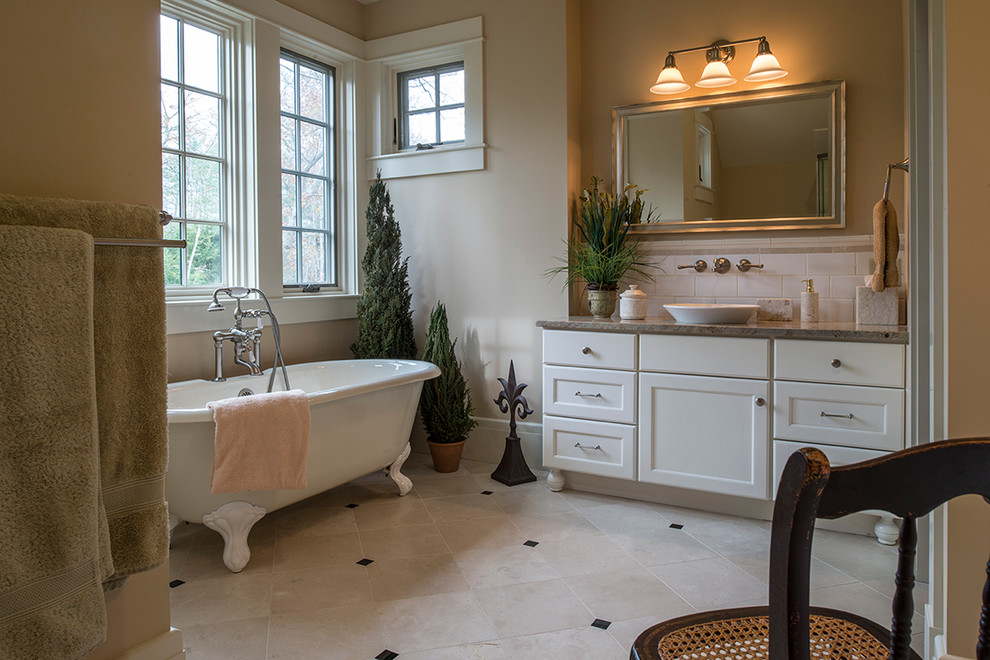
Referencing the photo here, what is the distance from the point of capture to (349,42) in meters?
4.24

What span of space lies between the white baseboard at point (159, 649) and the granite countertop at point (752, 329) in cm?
214

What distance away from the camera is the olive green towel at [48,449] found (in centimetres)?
123

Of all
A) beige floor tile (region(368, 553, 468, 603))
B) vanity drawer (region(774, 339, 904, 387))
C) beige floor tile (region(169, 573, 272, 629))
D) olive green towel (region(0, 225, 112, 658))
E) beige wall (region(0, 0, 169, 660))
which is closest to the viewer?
olive green towel (region(0, 225, 112, 658))

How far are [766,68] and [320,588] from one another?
2.99 m

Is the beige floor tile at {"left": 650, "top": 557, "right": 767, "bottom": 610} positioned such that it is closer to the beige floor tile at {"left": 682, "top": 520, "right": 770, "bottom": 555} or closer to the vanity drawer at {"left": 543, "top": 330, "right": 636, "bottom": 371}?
the beige floor tile at {"left": 682, "top": 520, "right": 770, "bottom": 555}

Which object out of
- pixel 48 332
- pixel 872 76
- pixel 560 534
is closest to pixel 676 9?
pixel 872 76

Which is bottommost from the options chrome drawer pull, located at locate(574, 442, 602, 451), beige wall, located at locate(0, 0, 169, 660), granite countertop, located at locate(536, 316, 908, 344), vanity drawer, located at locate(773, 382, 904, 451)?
chrome drawer pull, located at locate(574, 442, 602, 451)

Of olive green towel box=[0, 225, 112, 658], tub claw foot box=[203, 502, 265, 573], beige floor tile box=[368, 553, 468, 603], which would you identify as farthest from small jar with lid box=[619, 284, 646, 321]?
olive green towel box=[0, 225, 112, 658]

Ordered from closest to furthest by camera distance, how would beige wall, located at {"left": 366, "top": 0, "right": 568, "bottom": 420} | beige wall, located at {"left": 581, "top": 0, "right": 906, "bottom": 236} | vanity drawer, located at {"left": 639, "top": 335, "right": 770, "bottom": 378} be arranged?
vanity drawer, located at {"left": 639, "top": 335, "right": 770, "bottom": 378}
beige wall, located at {"left": 581, "top": 0, "right": 906, "bottom": 236}
beige wall, located at {"left": 366, "top": 0, "right": 568, "bottom": 420}

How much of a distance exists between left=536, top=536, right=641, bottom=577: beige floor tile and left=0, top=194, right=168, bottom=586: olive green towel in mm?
1533

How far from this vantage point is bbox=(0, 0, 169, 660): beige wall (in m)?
1.39

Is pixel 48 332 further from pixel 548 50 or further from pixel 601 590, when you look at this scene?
pixel 548 50

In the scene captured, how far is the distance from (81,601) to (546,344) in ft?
7.85

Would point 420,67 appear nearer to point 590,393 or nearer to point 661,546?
point 590,393
